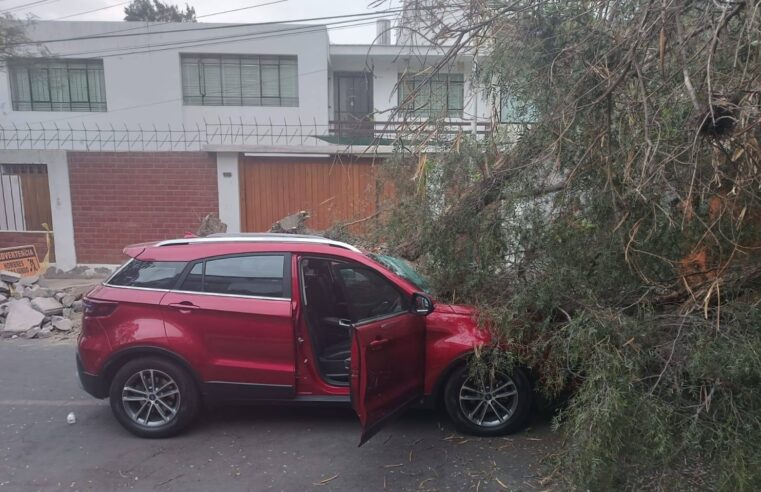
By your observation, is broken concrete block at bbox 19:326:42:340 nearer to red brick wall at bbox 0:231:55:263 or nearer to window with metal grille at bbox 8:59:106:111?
red brick wall at bbox 0:231:55:263

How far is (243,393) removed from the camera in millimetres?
4148

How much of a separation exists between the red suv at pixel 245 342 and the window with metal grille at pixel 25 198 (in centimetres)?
857

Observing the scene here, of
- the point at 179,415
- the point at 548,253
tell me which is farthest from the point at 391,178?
the point at 179,415

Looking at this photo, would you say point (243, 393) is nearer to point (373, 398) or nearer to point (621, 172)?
point (373, 398)

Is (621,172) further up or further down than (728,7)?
further down

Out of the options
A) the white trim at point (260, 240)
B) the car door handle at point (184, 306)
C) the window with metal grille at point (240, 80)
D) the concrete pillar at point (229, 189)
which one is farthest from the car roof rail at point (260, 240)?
the window with metal grille at point (240, 80)

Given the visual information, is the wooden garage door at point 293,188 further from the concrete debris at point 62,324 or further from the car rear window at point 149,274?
the car rear window at point 149,274

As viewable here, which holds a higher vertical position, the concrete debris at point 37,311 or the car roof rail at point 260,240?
the car roof rail at point 260,240

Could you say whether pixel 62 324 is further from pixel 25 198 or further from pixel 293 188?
pixel 25 198

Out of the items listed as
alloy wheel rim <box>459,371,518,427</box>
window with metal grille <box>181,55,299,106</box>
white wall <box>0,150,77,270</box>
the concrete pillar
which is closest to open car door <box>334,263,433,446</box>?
alloy wheel rim <box>459,371,518,427</box>

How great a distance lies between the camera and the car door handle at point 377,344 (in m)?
3.52

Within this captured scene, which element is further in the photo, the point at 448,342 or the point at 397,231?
A: the point at 397,231

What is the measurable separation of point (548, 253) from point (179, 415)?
3.06m

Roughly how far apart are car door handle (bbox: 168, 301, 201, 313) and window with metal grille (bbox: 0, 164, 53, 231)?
894 centimetres
